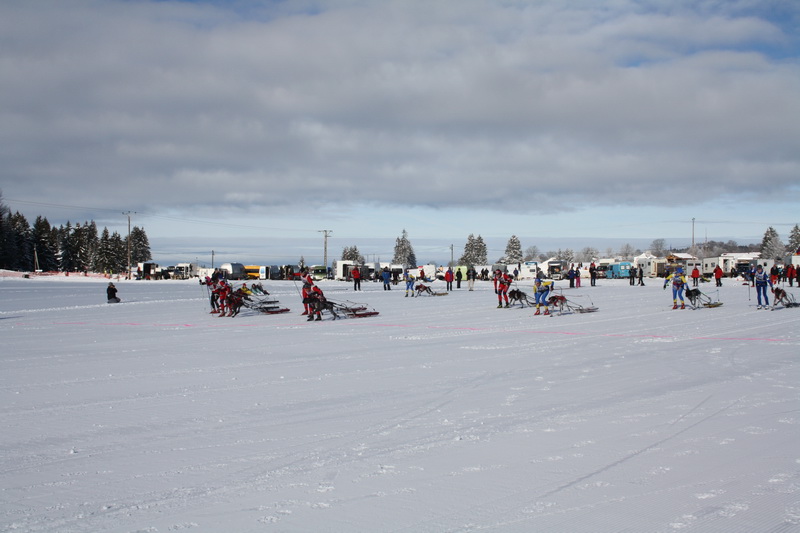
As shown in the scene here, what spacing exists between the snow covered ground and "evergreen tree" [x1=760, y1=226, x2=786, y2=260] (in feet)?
440

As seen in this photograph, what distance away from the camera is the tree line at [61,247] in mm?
85688

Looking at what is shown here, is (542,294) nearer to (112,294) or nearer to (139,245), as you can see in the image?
(112,294)

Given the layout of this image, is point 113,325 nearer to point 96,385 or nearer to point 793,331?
point 96,385

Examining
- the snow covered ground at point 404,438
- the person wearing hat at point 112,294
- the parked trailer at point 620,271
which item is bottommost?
the snow covered ground at point 404,438

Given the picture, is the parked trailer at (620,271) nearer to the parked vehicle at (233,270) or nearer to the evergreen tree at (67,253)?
the parked vehicle at (233,270)

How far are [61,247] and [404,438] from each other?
408 ft

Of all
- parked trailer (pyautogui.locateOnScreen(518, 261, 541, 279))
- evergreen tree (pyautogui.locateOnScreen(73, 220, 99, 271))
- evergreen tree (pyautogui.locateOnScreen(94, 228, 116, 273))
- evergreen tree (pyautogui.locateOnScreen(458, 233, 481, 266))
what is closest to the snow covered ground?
parked trailer (pyautogui.locateOnScreen(518, 261, 541, 279))

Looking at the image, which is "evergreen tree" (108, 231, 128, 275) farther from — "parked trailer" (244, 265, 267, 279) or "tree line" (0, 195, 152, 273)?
"parked trailer" (244, 265, 267, 279)

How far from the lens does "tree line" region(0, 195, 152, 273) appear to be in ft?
281

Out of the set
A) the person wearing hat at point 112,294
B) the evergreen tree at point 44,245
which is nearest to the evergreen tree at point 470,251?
the evergreen tree at point 44,245

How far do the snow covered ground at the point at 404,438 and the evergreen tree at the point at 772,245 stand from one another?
5282 inches

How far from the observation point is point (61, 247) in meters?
112

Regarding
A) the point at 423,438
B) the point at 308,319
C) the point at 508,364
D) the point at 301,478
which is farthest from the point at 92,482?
the point at 308,319

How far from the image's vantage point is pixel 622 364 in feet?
32.1
